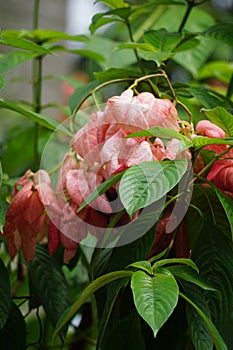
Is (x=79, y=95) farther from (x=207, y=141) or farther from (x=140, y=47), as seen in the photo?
(x=207, y=141)

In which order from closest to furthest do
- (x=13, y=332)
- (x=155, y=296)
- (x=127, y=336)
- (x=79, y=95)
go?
(x=155, y=296) → (x=127, y=336) → (x=13, y=332) → (x=79, y=95)

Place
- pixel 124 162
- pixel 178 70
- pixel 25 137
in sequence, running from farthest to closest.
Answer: pixel 178 70, pixel 25 137, pixel 124 162

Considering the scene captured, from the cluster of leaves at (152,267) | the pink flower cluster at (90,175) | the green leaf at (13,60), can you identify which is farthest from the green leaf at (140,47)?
the green leaf at (13,60)

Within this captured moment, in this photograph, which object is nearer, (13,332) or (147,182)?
(147,182)

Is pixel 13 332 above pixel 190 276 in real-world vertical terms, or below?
below

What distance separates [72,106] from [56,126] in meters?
0.09

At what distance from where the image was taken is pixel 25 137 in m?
1.32

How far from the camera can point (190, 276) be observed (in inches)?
24.6

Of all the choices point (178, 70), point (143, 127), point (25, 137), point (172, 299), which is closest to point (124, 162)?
point (143, 127)

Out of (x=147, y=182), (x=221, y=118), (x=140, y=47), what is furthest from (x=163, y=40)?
(x=147, y=182)

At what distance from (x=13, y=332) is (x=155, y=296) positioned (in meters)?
0.28

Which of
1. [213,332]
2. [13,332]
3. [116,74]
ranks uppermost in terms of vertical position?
[116,74]

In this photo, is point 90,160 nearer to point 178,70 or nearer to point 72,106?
point 72,106

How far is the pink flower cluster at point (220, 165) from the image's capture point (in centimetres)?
70
